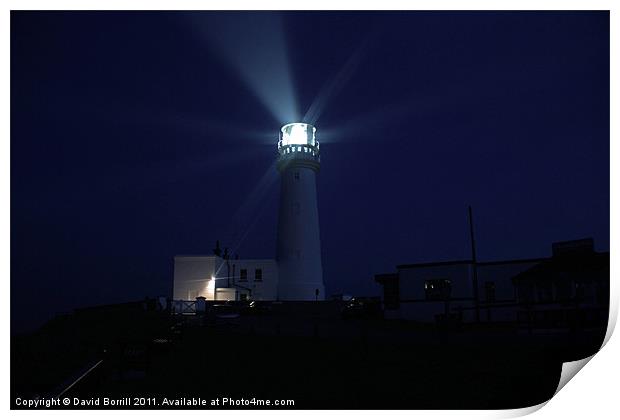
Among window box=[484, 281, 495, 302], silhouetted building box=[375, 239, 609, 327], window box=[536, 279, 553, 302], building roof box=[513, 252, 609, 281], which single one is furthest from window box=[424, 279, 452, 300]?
building roof box=[513, 252, 609, 281]

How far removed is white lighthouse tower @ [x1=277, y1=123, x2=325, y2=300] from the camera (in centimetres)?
3509

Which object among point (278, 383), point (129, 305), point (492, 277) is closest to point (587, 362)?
point (278, 383)

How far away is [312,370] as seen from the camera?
45.1 feet

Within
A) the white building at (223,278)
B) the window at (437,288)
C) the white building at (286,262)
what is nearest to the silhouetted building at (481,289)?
the window at (437,288)

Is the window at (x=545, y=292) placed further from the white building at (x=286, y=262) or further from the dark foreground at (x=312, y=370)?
the white building at (x=286, y=262)

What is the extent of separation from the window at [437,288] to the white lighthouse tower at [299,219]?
8097mm

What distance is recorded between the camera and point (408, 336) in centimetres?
1812

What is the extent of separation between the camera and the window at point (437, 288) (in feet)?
94.2

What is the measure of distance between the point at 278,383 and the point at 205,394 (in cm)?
164

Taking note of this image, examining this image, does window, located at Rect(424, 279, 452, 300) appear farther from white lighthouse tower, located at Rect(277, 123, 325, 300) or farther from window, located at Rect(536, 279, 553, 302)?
white lighthouse tower, located at Rect(277, 123, 325, 300)

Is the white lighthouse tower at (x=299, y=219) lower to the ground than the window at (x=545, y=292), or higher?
higher

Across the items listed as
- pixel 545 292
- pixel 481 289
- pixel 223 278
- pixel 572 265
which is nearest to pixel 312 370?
pixel 572 265

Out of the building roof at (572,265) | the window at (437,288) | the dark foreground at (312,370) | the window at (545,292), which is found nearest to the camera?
the dark foreground at (312,370)
